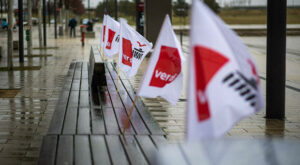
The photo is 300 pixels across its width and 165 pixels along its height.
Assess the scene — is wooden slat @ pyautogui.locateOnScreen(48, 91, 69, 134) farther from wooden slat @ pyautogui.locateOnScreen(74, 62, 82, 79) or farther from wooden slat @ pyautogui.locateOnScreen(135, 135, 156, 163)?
wooden slat @ pyautogui.locateOnScreen(74, 62, 82, 79)

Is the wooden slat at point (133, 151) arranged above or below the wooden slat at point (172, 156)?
above

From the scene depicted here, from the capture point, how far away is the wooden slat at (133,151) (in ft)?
16.7

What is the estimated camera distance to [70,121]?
22.9 feet

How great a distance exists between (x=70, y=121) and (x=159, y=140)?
1.49m

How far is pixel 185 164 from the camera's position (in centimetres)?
503

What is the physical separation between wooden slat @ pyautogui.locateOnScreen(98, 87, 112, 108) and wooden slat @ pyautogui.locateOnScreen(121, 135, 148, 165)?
7.52 ft

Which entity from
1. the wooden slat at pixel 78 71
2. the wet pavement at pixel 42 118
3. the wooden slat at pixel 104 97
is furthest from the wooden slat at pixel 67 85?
the wooden slat at pixel 78 71

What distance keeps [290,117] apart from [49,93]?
5087 mm

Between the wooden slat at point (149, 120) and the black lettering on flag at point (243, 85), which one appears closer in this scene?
the black lettering on flag at point (243, 85)

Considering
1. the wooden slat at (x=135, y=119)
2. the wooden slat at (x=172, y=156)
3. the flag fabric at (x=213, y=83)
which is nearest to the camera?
the flag fabric at (x=213, y=83)

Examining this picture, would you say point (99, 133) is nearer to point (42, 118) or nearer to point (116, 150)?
point (116, 150)

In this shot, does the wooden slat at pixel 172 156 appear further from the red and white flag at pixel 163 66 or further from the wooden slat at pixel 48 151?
the wooden slat at pixel 48 151

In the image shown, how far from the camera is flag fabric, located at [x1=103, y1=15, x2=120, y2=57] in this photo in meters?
10.8

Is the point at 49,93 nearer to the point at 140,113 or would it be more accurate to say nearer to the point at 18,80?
the point at 18,80
